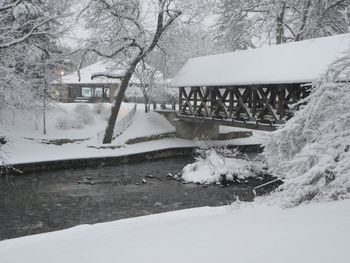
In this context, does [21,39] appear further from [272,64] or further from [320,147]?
[272,64]

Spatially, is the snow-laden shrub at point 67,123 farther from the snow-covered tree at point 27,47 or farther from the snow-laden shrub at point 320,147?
the snow-laden shrub at point 320,147

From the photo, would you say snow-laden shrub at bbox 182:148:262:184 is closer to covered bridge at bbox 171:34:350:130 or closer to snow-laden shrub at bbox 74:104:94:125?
covered bridge at bbox 171:34:350:130

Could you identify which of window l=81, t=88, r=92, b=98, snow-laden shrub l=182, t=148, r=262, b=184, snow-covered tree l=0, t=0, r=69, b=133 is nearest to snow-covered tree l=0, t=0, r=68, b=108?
snow-covered tree l=0, t=0, r=69, b=133

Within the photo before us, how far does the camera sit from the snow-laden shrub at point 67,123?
918 inches

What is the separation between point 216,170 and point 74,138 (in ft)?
31.7

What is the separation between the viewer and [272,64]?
16.9 metres

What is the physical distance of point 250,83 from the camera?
16.8 metres

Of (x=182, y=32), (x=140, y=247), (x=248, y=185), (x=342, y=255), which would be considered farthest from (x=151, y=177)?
(x=342, y=255)

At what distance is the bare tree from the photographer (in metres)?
20.0

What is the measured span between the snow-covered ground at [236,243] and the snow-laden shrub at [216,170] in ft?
34.1

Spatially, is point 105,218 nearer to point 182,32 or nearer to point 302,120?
point 302,120

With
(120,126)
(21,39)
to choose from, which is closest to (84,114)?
(120,126)

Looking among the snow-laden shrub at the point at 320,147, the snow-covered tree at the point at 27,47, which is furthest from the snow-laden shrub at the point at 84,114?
the snow-laden shrub at the point at 320,147

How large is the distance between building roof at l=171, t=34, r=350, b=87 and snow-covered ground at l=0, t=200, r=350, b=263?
8.47 m
